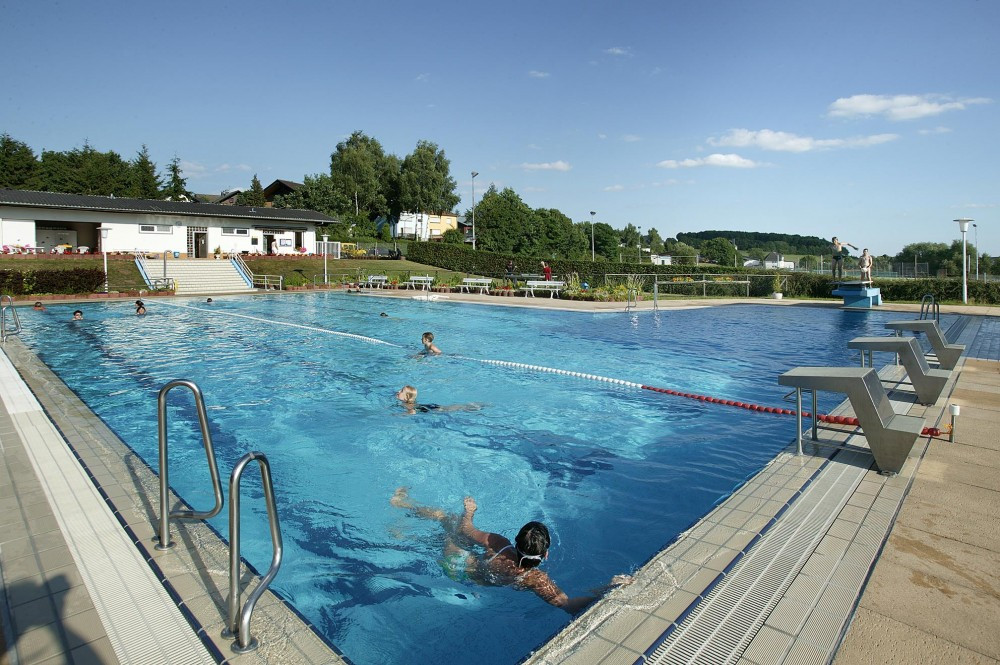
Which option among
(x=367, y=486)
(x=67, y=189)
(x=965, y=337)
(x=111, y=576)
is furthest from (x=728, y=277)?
(x=67, y=189)

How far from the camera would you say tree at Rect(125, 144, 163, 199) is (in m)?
54.2

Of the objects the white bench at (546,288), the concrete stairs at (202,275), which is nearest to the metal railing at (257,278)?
the concrete stairs at (202,275)

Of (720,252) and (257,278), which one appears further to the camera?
(720,252)

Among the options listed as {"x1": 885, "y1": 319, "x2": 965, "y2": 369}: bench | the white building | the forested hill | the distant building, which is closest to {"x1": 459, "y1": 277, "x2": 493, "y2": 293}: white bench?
the white building

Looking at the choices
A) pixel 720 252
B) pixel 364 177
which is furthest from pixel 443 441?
pixel 720 252

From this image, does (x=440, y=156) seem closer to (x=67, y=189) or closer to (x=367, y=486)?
(x=67, y=189)

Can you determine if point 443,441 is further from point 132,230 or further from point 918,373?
point 132,230

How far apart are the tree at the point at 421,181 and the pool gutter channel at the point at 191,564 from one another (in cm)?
5862

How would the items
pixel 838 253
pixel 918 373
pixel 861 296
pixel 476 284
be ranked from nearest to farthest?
pixel 918 373 → pixel 861 296 → pixel 838 253 → pixel 476 284

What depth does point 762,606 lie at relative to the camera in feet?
9.47

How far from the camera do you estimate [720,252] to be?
123 m

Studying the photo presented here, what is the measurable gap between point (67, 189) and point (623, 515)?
204 ft

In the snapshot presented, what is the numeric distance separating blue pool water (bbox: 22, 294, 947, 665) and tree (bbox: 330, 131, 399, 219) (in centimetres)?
4703

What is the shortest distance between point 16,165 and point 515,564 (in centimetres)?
6388
